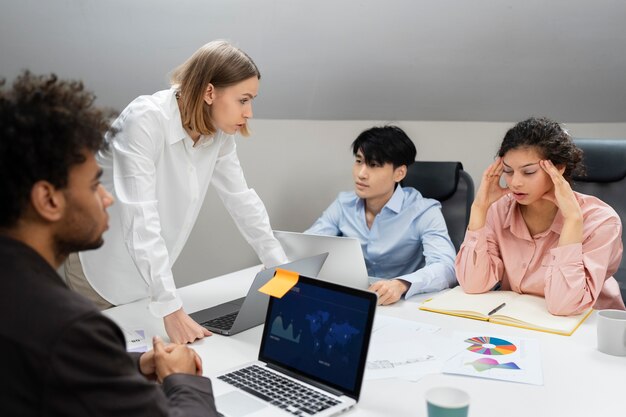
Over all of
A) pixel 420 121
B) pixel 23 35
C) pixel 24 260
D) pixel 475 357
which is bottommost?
pixel 475 357

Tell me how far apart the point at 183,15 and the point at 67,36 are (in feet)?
1.48

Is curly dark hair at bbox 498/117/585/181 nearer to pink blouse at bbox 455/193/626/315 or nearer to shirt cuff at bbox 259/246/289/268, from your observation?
pink blouse at bbox 455/193/626/315

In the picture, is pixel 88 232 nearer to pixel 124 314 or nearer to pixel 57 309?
pixel 57 309

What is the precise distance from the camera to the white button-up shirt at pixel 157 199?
150cm

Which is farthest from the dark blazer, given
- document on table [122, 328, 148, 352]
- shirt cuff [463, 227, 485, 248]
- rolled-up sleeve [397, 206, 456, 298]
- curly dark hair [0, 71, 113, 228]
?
shirt cuff [463, 227, 485, 248]

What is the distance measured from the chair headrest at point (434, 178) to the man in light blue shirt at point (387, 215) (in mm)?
165

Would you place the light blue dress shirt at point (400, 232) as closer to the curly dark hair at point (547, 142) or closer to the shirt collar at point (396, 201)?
the shirt collar at point (396, 201)

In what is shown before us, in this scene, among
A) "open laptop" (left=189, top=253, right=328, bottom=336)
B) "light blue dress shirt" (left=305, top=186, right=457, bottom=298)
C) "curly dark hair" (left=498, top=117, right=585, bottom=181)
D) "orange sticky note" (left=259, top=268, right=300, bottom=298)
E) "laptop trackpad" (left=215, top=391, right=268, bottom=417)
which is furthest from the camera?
"light blue dress shirt" (left=305, top=186, right=457, bottom=298)

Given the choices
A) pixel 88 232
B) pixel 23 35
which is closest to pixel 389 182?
pixel 23 35

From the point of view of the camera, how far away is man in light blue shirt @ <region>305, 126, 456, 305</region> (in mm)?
2277

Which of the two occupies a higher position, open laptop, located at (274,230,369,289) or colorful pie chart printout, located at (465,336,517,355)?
open laptop, located at (274,230,369,289)

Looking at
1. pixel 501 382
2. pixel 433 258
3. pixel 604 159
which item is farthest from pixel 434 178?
pixel 501 382

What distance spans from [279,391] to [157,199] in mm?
858

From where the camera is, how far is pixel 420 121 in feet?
10.3
